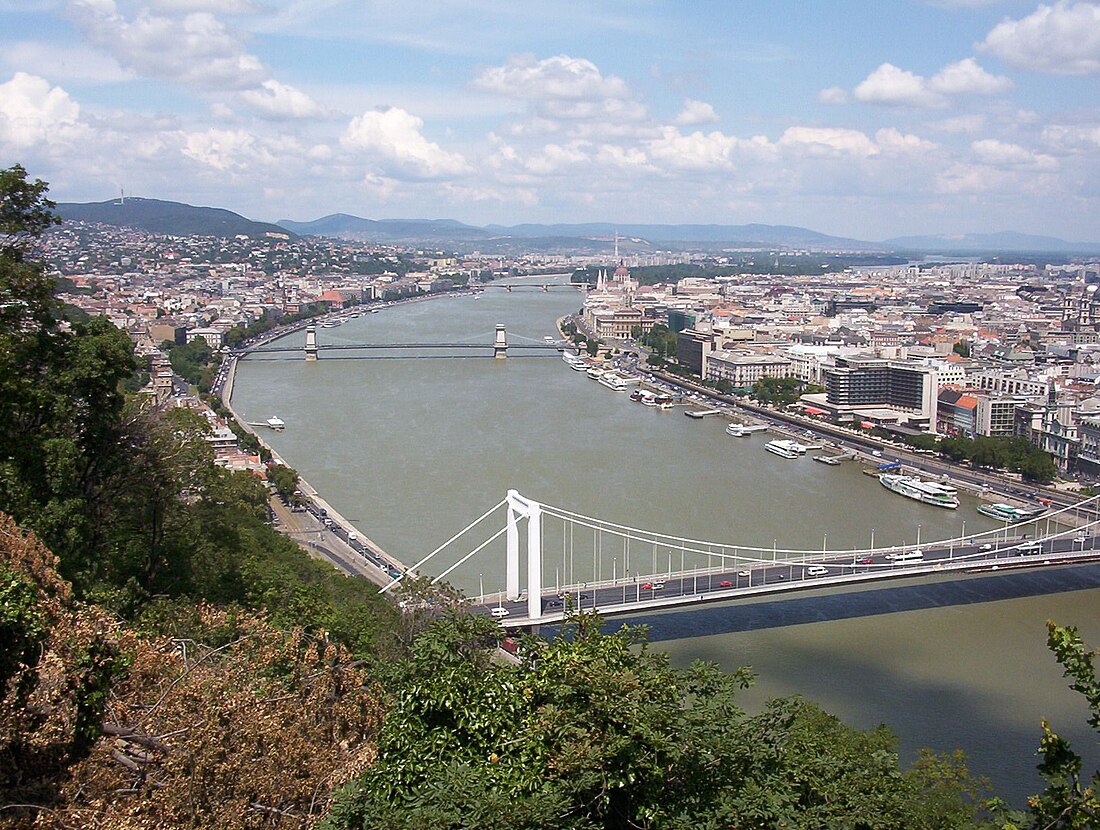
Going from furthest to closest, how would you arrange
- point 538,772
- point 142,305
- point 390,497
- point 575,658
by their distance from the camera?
point 142,305
point 390,497
point 575,658
point 538,772

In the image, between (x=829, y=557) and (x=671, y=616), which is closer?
(x=671, y=616)

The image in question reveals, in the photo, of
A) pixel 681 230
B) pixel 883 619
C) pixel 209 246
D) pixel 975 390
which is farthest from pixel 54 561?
pixel 681 230

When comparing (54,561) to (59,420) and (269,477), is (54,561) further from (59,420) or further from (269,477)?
(269,477)

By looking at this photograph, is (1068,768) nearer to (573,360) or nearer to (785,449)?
(785,449)

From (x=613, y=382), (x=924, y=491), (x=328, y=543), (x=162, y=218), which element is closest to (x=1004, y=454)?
(x=924, y=491)

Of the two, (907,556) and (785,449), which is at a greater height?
(907,556)

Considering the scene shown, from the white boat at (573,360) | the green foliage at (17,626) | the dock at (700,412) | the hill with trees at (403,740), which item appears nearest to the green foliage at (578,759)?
the hill with trees at (403,740)

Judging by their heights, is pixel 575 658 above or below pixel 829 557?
above
